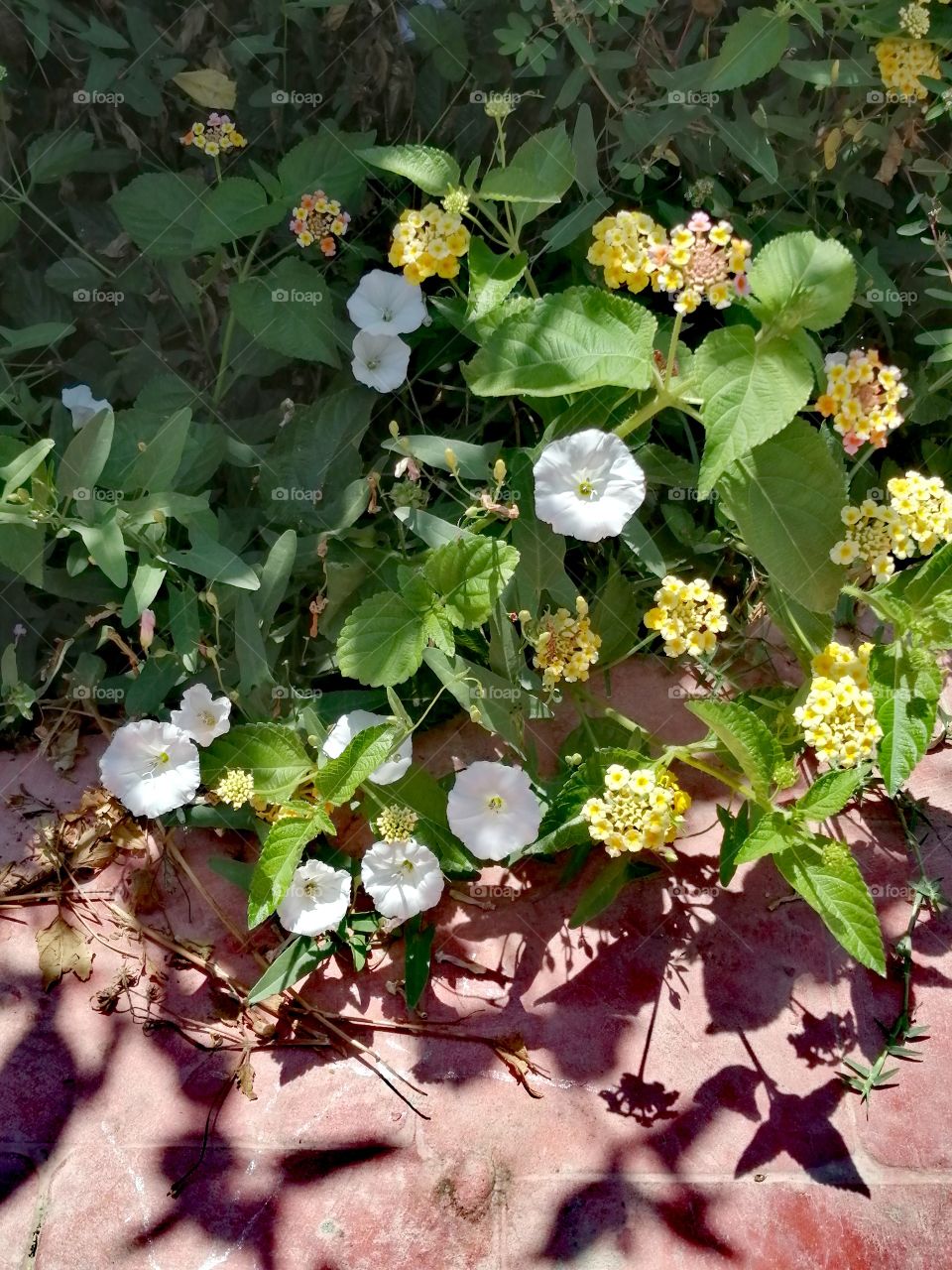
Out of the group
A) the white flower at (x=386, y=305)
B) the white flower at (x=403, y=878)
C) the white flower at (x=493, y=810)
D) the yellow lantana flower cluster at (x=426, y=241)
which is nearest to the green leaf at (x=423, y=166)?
the yellow lantana flower cluster at (x=426, y=241)

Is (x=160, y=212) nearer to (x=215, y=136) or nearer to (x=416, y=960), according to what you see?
(x=215, y=136)

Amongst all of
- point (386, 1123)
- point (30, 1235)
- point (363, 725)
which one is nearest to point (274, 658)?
point (363, 725)

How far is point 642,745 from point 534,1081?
2.04 ft

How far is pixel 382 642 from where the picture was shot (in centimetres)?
189

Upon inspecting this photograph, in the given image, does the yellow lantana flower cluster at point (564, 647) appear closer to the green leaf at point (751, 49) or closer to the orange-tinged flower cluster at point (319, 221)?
the orange-tinged flower cluster at point (319, 221)

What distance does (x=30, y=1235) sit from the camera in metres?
1.81

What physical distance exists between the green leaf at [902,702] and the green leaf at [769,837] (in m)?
0.17

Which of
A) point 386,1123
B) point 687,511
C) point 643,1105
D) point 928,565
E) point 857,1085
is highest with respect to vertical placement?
point 928,565

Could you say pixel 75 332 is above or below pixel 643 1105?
above

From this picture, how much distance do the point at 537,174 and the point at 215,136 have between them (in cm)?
66

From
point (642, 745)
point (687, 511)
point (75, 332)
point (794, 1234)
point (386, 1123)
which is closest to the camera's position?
point (794, 1234)

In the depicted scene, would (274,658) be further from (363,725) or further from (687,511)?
(687,511)

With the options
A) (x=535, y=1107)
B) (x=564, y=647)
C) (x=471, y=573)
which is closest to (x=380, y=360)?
(x=471, y=573)

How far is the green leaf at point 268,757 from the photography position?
1918mm
